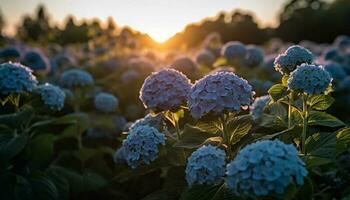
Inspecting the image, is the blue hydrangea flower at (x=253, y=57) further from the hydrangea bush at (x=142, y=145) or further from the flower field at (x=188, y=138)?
the hydrangea bush at (x=142, y=145)

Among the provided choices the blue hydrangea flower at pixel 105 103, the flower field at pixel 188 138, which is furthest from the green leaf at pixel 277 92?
the blue hydrangea flower at pixel 105 103

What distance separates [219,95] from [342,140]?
0.71 metres

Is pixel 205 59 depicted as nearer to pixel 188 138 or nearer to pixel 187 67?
pixel 187 67

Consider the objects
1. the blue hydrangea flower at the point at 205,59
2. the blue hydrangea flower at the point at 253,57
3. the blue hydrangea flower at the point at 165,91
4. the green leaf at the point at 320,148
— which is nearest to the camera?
the green leaf at the point at 320,148

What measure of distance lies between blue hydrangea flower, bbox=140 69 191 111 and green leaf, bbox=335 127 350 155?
922mm

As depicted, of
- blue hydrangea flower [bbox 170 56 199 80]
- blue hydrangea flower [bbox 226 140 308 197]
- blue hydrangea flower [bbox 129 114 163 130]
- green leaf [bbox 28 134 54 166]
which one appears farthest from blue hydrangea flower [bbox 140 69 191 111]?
blue hydrangea flower [bbox 170 56 199 80]

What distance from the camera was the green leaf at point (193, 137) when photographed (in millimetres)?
2893

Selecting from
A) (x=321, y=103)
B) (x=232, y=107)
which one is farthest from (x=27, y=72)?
(x=321, y=103)

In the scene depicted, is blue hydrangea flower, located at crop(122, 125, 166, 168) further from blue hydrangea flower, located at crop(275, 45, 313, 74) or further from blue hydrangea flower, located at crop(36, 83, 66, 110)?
blue hydrangea flower, located at crop(36, 83, 66, 110)

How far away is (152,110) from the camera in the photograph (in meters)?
3.18

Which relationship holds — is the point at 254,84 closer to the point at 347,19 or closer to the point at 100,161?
the point at 100,161

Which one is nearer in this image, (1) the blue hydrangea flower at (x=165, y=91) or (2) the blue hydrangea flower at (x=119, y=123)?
(1) the blue hydrangea flower at (x=165, y=91)

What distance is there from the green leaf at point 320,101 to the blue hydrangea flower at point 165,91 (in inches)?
29.3

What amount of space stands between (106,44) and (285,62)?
9474 mm
